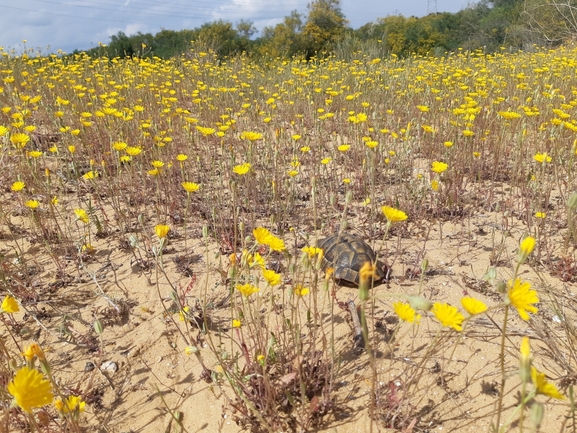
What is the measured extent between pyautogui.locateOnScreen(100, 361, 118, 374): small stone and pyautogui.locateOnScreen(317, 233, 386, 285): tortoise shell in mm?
1389

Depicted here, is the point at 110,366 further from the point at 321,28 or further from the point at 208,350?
the point at 321,28

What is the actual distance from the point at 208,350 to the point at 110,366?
54cm

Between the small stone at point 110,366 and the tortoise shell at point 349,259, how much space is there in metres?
1.39

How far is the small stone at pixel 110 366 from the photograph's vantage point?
7.16ft

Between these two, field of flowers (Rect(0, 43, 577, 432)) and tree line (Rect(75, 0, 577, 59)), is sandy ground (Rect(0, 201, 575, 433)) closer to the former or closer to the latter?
field of flowers (Rect(0, 43, 577, 432))

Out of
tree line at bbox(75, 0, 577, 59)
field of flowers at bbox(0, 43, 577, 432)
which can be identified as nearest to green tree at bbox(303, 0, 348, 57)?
tree line at bbox(75, 0, 577, 59)

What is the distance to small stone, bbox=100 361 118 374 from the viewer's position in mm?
2182

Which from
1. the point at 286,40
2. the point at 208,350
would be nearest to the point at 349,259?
the point at 208,350

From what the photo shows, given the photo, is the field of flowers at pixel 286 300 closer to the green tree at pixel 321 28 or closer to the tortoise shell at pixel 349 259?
the tortoise shell at pixel 349 259

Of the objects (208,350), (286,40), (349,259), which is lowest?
(208,350)

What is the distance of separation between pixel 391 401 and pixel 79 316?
6.53ft

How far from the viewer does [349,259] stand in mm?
2707

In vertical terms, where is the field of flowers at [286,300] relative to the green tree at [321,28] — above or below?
below

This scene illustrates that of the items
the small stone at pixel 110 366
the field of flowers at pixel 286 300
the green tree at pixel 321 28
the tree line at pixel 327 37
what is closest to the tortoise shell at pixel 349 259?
the field of flowers at pixel 286 300
